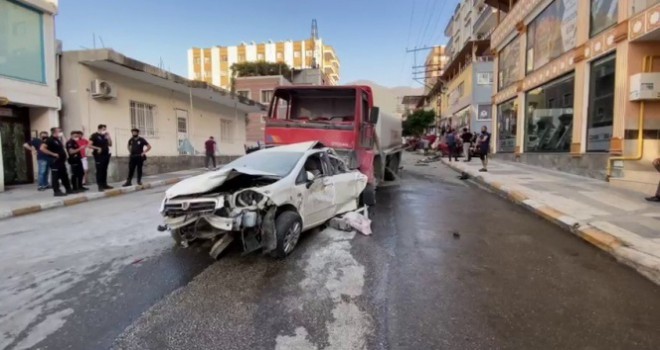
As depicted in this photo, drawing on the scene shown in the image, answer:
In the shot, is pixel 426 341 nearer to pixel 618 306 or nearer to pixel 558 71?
pixel 618 306

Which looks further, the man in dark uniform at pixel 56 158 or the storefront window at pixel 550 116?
the storefront window at pixel 550 116

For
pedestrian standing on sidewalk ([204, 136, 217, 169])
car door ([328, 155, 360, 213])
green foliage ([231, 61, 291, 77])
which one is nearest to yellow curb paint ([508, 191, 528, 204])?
car door ([328, 155, 360, 213])

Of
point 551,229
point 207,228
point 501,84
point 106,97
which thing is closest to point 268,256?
point 207,228

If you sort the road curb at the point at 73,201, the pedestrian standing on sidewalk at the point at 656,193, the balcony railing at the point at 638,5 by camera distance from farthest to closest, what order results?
the balcony railing at the point at 638,5 → the road curb at the point at 73,201 → the pedestrian standing on sidewalk at the point at 656,193

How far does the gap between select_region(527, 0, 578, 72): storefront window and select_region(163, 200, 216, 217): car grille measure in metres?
13.9

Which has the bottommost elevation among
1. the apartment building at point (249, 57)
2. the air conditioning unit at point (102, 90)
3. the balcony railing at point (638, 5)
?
the air conditioning unit at point (102, 90)

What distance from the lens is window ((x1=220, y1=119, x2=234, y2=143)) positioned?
24.5 m

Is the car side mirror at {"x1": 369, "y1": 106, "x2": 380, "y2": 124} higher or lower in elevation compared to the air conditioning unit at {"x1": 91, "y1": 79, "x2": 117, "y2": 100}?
lower

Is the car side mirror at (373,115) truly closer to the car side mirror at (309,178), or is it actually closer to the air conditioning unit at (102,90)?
the car side mirror at (309,178)

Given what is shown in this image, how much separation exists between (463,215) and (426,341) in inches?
213

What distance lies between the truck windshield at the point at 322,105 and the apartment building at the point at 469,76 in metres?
26.8

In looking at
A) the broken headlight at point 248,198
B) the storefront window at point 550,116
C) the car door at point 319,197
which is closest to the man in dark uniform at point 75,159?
the car door at point 319,197

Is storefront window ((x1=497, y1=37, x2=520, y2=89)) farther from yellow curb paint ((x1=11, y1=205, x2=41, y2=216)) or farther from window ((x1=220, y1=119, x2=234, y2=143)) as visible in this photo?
yellow curb paint ((x1=11, y1=205, x2=41, y2=216))

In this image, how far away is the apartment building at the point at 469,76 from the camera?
34.0 m
